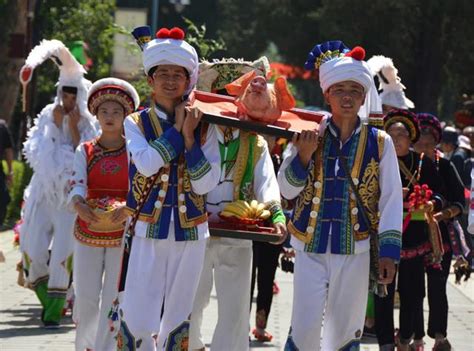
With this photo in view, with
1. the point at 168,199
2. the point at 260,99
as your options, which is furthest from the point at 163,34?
the point at 168,199

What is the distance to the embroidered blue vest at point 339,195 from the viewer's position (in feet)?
26.5

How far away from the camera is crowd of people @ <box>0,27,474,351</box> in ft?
26.1

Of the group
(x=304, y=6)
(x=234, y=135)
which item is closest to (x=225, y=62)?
(x=234, y=135)

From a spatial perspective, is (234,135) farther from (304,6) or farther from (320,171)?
(304,6)

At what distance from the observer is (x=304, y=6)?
155ft

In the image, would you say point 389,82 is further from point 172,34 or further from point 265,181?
point 172,34

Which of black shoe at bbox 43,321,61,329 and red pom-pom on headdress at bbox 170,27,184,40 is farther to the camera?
black shoe at bbox 43,321,61,329

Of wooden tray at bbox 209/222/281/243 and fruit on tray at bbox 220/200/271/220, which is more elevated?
fruit on tray at bbox 220/200/271/220

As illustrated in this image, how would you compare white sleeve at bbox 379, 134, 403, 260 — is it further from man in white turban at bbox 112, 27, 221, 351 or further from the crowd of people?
man in white turban at bbox 112, 27, 221, 351

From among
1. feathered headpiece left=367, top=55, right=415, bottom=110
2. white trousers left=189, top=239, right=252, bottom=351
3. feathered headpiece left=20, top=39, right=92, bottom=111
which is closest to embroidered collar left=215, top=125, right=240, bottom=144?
white trousers left=189, top=239, right=252, bottom=351

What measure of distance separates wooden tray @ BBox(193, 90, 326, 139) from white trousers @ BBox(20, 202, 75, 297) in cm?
405

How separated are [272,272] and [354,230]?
12.9 feet

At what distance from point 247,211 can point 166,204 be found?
0.74m

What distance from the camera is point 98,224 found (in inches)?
380
